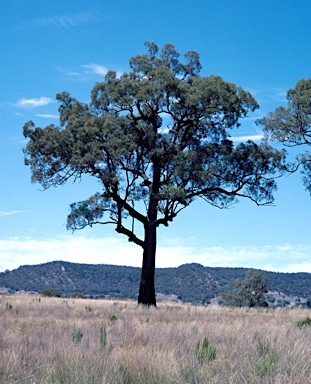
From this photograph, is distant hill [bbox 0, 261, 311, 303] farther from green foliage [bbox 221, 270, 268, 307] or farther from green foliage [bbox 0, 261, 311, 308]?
green foliage [bbox 221, 270, 268, 307]

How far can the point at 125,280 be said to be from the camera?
370 ft

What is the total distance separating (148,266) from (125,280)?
85.6 metres

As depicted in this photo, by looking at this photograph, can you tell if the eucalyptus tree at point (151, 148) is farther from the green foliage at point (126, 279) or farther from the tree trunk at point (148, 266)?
the green foliage at point (126, 279)

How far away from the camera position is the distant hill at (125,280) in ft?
342

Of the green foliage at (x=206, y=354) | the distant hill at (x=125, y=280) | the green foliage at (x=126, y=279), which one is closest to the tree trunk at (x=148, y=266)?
the green foliage at (x=206, y=354)

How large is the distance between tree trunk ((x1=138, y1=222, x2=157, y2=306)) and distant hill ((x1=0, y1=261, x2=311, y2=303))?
233 ft

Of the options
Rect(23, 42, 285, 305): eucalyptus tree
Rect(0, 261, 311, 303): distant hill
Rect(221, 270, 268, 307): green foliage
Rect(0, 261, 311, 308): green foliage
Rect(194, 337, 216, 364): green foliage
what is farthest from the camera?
Rect(0, 261, 311, 308): green foliage

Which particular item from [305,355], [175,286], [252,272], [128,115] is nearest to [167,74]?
[128,115]

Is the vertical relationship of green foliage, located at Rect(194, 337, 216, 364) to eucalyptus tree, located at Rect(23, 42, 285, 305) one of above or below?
below

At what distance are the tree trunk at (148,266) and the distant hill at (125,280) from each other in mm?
71082

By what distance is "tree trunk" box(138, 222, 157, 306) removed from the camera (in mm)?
28125

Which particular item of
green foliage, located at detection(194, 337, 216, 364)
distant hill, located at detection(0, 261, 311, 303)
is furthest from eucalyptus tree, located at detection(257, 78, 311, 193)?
Answer: distant hill, located at detection(0, 261, 311, 303)

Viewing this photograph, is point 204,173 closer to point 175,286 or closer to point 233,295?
point 233,295

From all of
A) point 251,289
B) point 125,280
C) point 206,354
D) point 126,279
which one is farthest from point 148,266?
point 126,279
